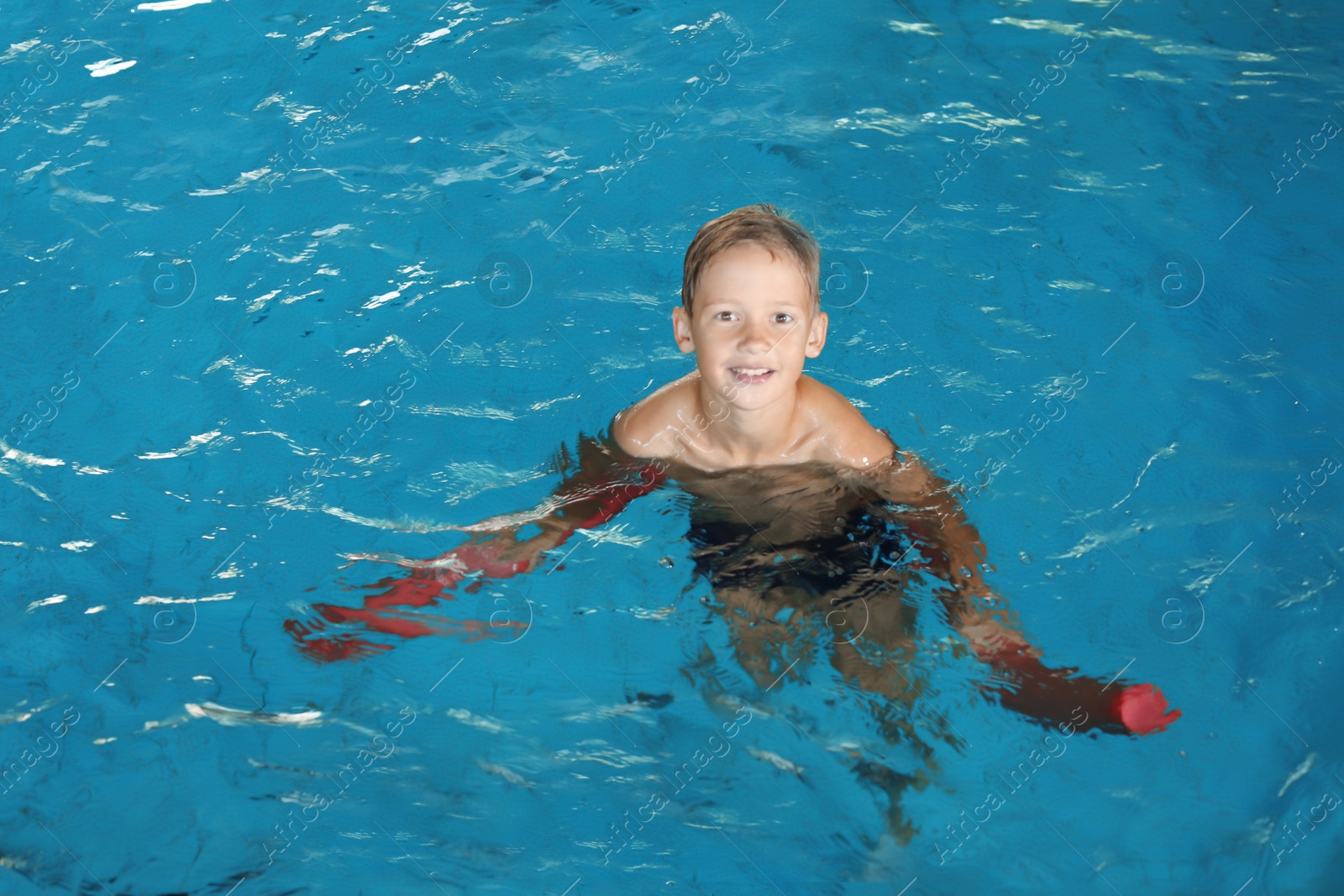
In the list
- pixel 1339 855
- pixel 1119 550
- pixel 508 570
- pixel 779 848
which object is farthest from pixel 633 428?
pixel 1339 855

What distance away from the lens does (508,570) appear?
3.90 metres

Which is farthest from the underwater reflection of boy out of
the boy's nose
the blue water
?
the blue water

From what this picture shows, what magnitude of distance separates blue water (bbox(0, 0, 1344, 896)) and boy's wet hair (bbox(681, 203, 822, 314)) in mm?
916

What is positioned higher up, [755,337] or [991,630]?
[755,337]

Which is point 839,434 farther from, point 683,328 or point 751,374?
point 683,328

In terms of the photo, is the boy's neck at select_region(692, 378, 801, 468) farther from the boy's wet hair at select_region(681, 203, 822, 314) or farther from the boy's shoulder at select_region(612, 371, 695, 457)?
the boy's wet hair at select_region(681, 203, 822, 314)

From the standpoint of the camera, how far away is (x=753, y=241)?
344 centimetres

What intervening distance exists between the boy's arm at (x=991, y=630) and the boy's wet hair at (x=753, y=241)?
76 cm

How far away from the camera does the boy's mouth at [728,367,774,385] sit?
11.3 feet

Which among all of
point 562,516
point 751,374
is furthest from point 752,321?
point 562,516

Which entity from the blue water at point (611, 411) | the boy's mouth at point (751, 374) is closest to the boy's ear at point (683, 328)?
the boy's mouth at point (751, 374)

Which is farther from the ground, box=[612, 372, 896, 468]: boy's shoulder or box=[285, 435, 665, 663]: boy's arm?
box=[612, 372, 896, 468]: boy's shoulder

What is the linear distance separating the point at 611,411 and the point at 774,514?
1064mm

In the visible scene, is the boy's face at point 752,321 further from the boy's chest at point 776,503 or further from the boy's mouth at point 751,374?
the boy's chest at point 776,503
